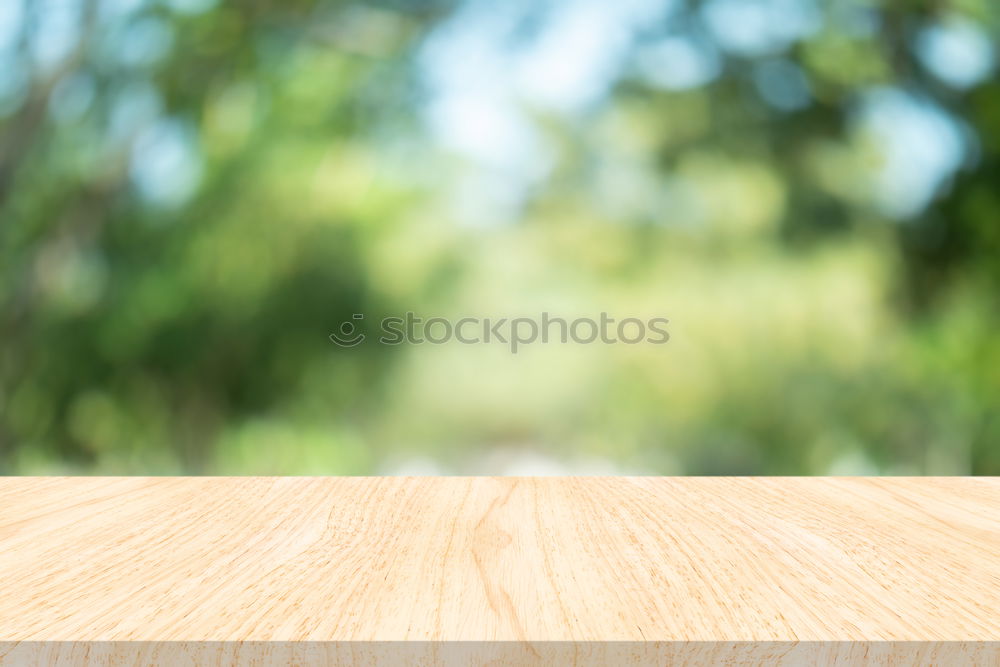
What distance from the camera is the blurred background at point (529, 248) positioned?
10.1ft

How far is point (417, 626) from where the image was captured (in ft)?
1.09

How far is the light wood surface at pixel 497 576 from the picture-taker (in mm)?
324

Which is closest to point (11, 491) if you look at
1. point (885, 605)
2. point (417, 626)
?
point (417, 626)

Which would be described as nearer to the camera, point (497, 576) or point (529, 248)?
point (497, 576)

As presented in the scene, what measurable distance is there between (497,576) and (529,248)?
2.73 metres

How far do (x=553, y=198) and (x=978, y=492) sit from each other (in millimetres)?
2535

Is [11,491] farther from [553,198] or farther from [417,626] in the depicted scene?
[553,198]

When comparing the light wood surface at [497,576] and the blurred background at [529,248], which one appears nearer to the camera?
the light wood surface at [497,576]

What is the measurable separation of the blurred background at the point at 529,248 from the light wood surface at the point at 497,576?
8.23ft

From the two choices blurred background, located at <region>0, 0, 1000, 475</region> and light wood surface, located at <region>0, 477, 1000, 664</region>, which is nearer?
light wood surface, located at <region>0, 477, 1000, 664</region>

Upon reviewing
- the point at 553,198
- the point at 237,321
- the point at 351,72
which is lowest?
the point at 237,321

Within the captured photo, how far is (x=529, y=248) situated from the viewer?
309cm

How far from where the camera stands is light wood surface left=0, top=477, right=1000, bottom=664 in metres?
0.32

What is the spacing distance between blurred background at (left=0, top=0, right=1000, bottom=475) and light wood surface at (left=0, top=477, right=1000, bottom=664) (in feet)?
8.23
